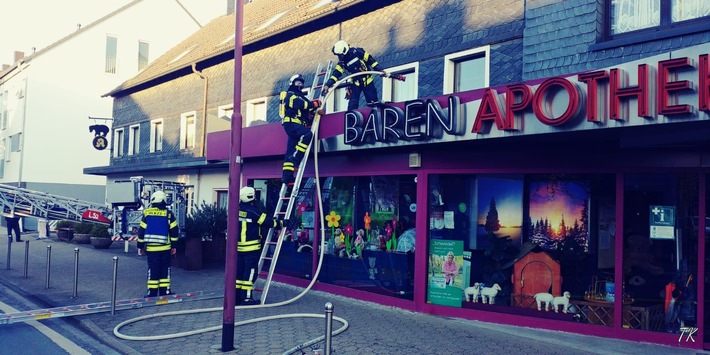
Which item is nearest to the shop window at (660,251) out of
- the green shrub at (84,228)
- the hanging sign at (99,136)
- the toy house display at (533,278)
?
the toy house display at (533,278)

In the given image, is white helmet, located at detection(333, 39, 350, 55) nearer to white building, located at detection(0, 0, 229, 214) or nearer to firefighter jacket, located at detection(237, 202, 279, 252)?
firefighter jacket, located at detection(237, 202, 279, 252)

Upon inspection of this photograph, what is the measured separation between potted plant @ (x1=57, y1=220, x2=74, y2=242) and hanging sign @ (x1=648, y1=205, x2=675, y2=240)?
67.6ft

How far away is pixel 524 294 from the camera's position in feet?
27.6

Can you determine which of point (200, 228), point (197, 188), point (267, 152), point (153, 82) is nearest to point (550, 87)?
point (267, 152)

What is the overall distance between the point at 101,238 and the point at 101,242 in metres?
0.14

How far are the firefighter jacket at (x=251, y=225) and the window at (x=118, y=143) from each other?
59.8ft

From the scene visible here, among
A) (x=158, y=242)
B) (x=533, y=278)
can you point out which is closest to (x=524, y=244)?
(x=533, y=278)

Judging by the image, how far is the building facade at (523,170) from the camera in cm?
685

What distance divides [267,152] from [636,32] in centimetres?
686

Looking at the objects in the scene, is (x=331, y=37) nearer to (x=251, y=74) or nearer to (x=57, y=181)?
(x=251, y=74)

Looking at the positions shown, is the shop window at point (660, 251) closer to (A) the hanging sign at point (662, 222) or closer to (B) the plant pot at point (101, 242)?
(A) the hanging sign at point (662, 222)

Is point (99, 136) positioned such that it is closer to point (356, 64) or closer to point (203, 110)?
point (203, 110)

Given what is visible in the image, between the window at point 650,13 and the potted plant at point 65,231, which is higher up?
the window at point 650,13

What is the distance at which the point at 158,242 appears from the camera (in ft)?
33.4
